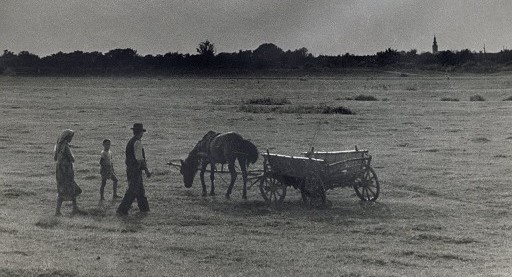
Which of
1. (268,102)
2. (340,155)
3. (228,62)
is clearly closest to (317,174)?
(340,155)

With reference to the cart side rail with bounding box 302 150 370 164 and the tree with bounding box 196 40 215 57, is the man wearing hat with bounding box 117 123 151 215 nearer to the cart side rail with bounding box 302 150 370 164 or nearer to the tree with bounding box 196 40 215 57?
the cart side rail with bounding box 302 150 370 164

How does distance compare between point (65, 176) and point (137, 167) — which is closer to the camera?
point (65, 176)

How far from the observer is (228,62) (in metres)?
105

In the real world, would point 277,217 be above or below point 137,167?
below

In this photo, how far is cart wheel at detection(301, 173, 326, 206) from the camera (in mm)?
14344

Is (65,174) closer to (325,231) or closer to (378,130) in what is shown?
(325,231)

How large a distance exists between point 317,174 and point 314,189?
0.34 m

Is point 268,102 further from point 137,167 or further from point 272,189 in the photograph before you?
point 137,167

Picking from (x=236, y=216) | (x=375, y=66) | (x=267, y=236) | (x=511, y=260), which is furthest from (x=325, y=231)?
(x=375, y=66)

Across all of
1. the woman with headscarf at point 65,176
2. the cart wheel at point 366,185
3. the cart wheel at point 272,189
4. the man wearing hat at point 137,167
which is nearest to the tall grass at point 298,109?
the cart wheel at point 366,185

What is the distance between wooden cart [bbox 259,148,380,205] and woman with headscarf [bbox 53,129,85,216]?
12.9 ft

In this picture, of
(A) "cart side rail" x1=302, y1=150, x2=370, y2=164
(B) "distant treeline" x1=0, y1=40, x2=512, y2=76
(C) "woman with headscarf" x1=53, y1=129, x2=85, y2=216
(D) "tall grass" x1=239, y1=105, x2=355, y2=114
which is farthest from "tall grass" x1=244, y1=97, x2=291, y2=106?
(B) "distant treeline" x1=0, y1=40, x2=512, y2=76

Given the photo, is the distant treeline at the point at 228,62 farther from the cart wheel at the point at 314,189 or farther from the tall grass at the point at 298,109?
the cart wheel at the point at 314,189

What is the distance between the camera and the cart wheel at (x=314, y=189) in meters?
14.3
